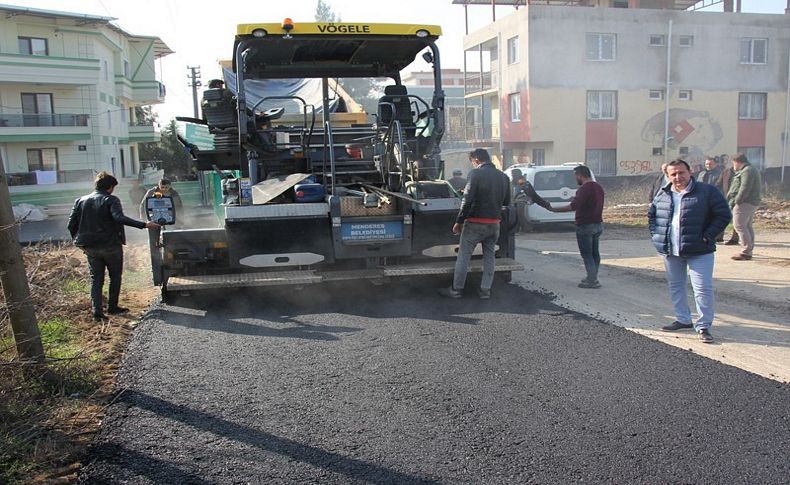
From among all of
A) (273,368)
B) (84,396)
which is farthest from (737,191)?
(84,396)

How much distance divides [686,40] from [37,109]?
33.6 meters

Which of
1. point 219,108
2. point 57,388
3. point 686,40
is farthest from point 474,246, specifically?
point 686,40

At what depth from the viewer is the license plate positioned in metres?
7.75

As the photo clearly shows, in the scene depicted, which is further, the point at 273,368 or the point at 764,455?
the point at 273,368

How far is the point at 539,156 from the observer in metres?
35.2

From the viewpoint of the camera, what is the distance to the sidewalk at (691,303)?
19.5 feet

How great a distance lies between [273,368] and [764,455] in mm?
3431

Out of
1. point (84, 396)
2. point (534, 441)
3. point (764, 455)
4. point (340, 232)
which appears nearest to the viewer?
point (764, 455)

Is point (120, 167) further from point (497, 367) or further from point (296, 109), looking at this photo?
point (497, 367)

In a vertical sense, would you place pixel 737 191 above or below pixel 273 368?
above

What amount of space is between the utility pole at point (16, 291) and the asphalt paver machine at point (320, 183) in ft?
8.27

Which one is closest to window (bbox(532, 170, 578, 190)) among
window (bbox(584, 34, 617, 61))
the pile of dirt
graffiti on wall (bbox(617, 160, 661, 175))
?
the pile of dirt

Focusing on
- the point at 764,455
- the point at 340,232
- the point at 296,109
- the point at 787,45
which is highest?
the point at 787,45

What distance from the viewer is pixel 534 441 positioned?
13.4ft
